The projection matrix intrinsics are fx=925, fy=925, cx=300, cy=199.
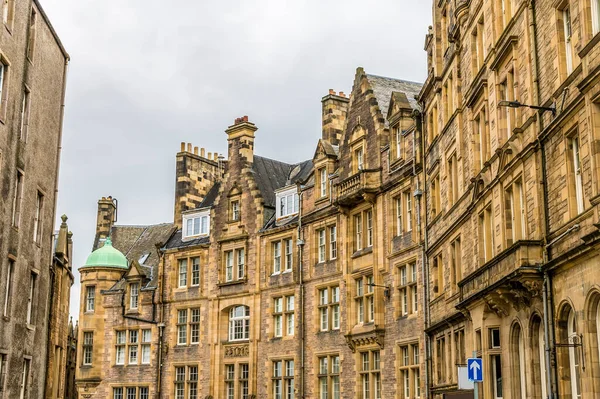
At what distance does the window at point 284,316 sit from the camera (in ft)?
146

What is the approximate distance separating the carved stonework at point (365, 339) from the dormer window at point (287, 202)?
8.70 metres

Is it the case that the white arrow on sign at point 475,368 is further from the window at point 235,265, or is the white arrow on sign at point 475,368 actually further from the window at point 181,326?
the window at point 181,326

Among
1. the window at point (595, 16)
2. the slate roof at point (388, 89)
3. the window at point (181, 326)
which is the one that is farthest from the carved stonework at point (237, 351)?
the window at point (595, 16)

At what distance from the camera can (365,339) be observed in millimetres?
38469

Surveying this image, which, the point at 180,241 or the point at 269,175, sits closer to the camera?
the point at 269,175

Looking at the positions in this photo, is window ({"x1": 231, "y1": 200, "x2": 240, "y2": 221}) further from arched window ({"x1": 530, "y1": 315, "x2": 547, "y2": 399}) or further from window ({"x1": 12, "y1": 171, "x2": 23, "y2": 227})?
arched window ({"x1": 530, "y1": 315, "x2": 547, "y2": 399})

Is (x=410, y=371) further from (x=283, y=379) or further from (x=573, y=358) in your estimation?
(x=573, y=358)

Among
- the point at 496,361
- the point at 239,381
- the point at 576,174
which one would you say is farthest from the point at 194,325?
the point at 576,174

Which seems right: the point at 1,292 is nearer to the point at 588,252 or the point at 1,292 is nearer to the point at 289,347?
the point at 588,252

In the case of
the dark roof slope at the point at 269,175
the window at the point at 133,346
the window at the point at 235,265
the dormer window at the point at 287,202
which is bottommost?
the window at the point at 133,346

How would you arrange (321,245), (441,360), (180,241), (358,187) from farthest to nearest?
1. (180,241)
2. (321,245)
3. (358,187)
4. (441,360)

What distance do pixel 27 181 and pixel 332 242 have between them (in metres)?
16.9

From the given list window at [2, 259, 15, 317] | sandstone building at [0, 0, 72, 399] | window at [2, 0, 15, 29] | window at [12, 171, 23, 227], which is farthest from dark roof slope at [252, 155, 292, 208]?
window at [2, 0, 15, 29]

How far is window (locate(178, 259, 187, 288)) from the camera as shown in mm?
50975
